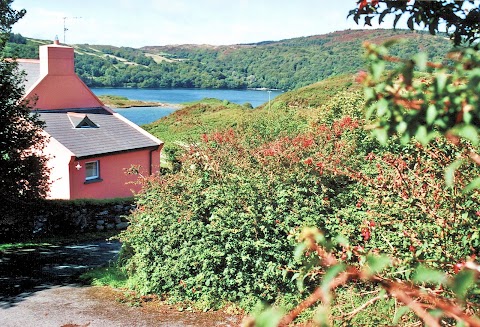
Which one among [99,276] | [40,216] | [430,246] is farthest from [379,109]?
[40,216]

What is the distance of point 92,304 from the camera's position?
10.1m

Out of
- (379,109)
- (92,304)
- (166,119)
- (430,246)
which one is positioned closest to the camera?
(379,109)

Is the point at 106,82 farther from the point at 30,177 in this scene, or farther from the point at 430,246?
the point at 430,246

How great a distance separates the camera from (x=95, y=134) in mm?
26391

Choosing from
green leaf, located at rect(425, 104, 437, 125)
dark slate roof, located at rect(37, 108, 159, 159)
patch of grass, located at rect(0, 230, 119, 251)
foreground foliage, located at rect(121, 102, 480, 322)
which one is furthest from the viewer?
dark slate roof, located at rect(37, 108, 159, 159)

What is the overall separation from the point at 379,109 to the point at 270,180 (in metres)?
7.49

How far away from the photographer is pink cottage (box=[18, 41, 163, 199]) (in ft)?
77.7

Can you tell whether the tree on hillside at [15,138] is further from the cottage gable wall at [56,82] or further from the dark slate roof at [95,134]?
the cottage gable wall at [56,82]

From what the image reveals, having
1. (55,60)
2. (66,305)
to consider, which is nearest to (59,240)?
(66,305)

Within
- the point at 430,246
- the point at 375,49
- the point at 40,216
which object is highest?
the point at 375,49

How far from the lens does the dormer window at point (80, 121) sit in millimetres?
26266

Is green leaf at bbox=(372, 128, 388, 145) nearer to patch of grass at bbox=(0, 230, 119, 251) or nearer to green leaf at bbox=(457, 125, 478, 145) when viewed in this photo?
green leaf at bbox=(457, 125, 478, 145)

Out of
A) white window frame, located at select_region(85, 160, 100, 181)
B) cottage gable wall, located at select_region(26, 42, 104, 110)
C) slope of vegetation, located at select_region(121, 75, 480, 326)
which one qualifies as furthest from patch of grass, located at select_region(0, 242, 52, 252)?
cottage gable wall, located at select_region(26, 42, 104, 110)

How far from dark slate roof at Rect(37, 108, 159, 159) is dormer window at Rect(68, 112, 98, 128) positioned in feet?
0.48
